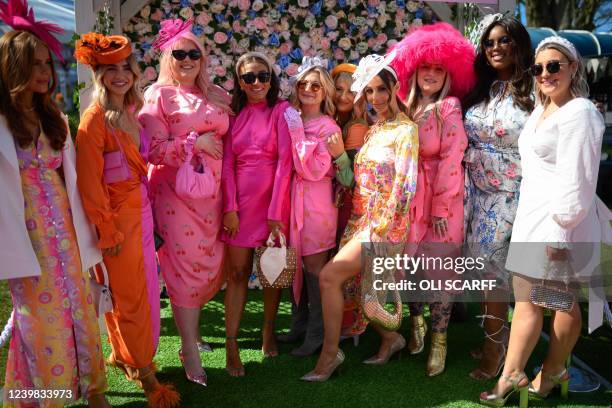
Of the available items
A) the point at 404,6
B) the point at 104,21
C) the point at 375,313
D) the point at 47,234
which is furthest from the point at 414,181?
the point at 104,21

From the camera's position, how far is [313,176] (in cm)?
365

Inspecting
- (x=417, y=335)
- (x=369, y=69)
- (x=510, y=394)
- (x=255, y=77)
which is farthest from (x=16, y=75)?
(x=510, y=394)

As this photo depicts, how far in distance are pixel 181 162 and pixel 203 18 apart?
2.11m

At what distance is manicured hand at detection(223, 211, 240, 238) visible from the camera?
363cm

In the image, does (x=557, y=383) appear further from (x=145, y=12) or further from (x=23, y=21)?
(x=145, y=12)

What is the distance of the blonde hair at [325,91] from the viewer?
371cm

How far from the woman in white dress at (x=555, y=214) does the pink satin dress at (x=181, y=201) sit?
6.17 feet

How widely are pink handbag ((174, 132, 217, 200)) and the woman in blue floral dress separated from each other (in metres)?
1.74

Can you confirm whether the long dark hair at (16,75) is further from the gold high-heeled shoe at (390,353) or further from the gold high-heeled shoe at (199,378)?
the gold high-heeled shoe at (390,353)

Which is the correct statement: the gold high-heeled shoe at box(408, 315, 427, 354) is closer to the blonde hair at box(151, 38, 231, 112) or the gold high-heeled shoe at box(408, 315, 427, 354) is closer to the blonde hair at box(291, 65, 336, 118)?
the blonde hair at box(291, 65, 336, 118)

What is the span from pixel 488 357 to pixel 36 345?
273 cm

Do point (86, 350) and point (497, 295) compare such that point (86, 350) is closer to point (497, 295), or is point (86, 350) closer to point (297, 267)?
point (297, 267)

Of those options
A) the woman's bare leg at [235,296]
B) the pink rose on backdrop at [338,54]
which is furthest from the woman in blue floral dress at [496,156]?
the pink rose on backdrop at [338,54]

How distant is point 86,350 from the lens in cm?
299
